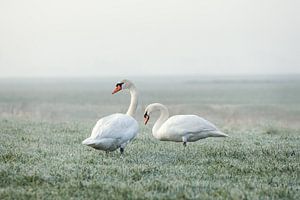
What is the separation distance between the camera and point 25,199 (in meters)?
8.51

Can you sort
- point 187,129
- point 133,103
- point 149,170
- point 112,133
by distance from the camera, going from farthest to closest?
point 133,103, point 187,129, point 112,133, point 149,170

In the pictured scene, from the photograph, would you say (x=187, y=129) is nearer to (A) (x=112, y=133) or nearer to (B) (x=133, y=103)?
(B) (x=133, y=103)

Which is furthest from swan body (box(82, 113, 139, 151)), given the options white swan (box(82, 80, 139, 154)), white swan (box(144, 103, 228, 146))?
white swan (box(144, 103, 228, 146))

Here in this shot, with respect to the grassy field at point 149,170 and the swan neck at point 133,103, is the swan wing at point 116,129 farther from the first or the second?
the swan neck at point 133,103

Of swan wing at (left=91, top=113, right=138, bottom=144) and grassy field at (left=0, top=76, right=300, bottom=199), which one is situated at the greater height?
swan wing at (left=91, top=113, right=138, bottom=144)

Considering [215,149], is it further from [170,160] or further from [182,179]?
[182,179]

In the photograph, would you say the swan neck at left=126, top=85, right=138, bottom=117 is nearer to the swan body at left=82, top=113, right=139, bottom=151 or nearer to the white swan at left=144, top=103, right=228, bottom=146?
the white swan at left=144, top=103, right=228, bottom=146

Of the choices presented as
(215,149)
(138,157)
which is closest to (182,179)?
(138,157)

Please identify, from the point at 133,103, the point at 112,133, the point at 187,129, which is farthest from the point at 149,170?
the point at 133,103

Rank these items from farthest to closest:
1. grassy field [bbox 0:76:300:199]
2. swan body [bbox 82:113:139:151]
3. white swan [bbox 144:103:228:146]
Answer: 1. white swan [bbox 144:103:228:146]
2. swan body [bbox 82:113:139:151]
3. grassy field [bbox 0:76:300:199]

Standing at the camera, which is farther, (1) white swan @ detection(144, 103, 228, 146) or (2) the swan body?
(1) white swan @ detection(144, 103, 228, 146)

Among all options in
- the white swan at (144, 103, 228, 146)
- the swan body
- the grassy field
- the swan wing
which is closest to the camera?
the grassy field

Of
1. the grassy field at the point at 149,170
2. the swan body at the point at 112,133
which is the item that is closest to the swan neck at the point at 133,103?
Result: the grassy field at the point at 149,170

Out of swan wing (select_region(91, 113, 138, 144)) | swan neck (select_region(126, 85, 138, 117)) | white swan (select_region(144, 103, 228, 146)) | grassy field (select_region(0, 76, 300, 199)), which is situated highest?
swan neck (select_region(126, 85, 138, 117))
